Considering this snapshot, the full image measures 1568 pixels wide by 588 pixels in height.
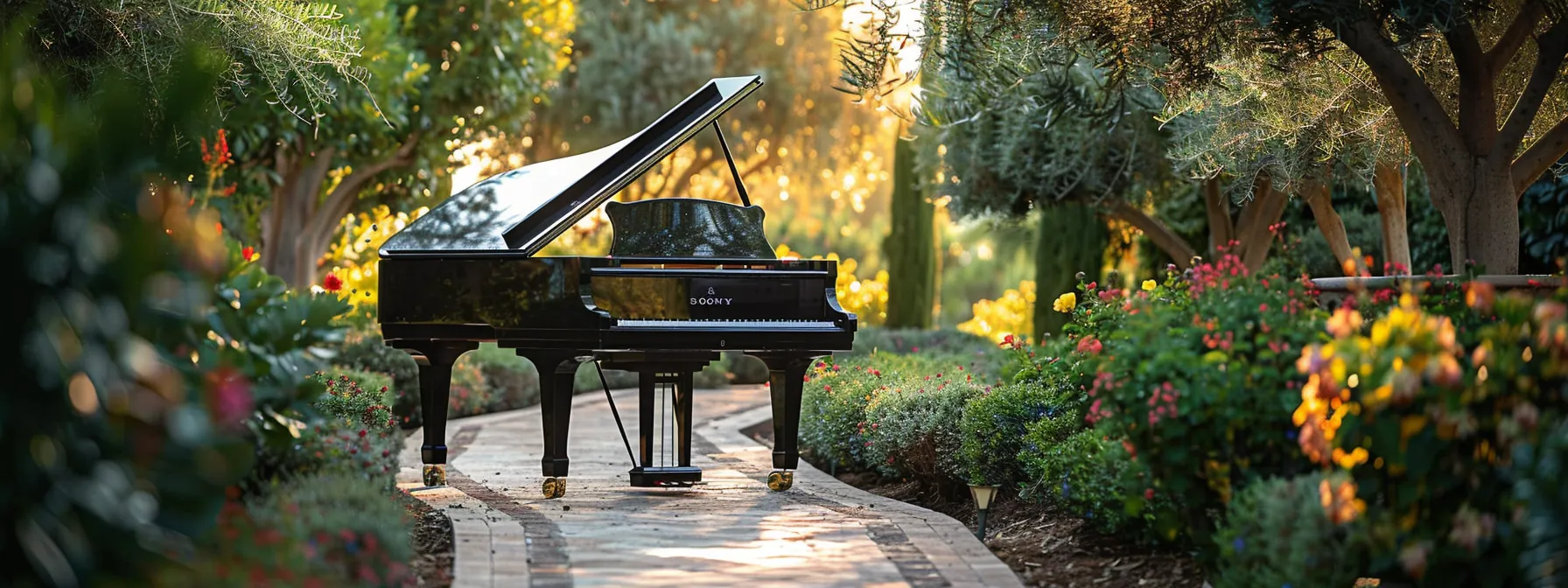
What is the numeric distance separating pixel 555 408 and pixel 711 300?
103 cm

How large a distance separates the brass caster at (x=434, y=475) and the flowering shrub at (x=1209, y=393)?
4.25 metres

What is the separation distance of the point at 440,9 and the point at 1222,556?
475 inches

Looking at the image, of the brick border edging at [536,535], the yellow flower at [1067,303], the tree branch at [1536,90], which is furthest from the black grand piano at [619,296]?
the tree branch at [1536,90]

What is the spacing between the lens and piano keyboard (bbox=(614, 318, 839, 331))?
7.81 meters

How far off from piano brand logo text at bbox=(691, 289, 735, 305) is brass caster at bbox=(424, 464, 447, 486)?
176 cm

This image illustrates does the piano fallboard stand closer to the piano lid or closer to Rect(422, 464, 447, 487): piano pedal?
the piano lid

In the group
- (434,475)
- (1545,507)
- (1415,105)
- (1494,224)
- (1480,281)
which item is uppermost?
(1415,105)

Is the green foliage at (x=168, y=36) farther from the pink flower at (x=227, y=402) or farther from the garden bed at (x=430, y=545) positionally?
the pink flower at (x=227, y=402)

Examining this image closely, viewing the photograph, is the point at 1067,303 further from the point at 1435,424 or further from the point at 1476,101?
the point at 1435,424

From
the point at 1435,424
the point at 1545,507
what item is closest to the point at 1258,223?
the point at 1435,424

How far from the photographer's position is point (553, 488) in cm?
788

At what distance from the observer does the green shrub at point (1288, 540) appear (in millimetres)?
4344

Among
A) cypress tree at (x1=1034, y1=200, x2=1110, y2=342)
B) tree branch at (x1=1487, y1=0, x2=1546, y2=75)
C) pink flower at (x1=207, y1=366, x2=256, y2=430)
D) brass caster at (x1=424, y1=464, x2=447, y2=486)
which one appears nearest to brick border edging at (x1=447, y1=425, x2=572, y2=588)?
brass caster at (x1=424, y1=464, x2=447, y2=486)

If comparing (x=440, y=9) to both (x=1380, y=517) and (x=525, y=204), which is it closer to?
(x=525, y=204)
